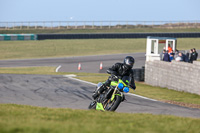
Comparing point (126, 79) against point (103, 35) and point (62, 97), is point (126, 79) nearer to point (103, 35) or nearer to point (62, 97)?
point (62, 97)

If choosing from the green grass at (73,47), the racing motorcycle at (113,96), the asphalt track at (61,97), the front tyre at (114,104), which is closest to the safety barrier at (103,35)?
the green grass at (73,47)

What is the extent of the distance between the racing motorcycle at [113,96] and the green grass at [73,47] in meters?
41.2

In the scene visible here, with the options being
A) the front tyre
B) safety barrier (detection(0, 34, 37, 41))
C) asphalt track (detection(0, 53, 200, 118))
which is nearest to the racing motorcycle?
the front tyre

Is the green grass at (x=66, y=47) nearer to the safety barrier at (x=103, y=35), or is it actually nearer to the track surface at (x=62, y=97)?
the safety barrier at (x=103, y=35)

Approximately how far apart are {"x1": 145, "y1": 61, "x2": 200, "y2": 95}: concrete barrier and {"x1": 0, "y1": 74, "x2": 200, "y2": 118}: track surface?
378 cm

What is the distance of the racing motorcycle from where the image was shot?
10.5 m

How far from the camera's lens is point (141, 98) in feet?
57.6

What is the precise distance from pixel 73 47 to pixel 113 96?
160 ft

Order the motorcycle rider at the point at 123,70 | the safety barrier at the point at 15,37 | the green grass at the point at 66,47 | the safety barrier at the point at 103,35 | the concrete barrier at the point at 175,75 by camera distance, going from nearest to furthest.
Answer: the motorcycle rider at the point at 123,70 < the concrete barrier at the point at 175,75 < the green grass at the point at 66,47 < the safety barrier at the point at 15,37 < the safety barrier at the point at 103,35

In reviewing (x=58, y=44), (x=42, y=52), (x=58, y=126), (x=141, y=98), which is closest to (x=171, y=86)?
(x=141, y=98)

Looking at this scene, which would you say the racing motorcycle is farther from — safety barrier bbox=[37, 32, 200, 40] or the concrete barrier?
safety barrier bbox=[37, 32, 200, 40]

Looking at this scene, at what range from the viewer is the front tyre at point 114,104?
10.7 metres

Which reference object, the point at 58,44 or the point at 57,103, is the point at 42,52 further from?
the point at 57,103

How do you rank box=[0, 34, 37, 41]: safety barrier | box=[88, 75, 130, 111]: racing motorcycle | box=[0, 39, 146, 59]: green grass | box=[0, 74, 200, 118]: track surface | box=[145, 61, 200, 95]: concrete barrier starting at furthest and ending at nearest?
box=[0, 34, 37, 41]: safety barrier < box=[0, 39, 146, 59]: green grass < box=[145, 61, 200, 95]: concrete barrier < box=[0, 74, 200, 118]: track surface < box=[88, 75, 130, 111]: racing motorcycle
